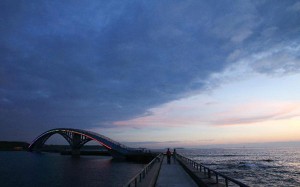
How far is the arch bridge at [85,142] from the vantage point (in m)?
105

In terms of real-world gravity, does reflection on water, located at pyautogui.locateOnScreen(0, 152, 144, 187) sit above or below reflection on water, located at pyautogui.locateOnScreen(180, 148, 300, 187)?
above

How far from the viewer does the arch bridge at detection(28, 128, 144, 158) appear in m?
105

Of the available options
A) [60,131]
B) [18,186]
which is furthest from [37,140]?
[18,186]

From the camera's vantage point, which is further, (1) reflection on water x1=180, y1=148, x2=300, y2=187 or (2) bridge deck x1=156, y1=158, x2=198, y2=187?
(1) reflection on water x1=180, y1=148, x2=300, y2=187

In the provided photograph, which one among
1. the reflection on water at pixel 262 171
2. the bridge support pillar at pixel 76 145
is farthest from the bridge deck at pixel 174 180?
the bridge support pillar at pixel 76 145

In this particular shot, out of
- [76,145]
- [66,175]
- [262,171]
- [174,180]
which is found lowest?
[262,171]

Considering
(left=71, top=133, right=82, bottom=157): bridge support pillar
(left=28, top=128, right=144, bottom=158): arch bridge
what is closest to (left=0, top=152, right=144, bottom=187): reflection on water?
(left=28, top=128, right=144, bottom=158): arch bridge

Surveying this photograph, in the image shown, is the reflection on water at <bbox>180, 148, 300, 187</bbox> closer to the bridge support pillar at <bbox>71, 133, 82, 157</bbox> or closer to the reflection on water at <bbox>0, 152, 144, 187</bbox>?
the reflection on water at <bbox>0, 152, 144, 187</bbox>

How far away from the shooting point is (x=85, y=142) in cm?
13438

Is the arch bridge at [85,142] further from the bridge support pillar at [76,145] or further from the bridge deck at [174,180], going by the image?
the bridge deck at [174,180]

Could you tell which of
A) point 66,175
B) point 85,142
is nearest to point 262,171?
point 66,175

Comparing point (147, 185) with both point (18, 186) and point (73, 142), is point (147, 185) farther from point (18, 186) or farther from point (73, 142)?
point (73, 142)

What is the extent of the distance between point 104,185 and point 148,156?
180 feet

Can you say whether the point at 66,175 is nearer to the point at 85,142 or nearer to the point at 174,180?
the point at 174,180
